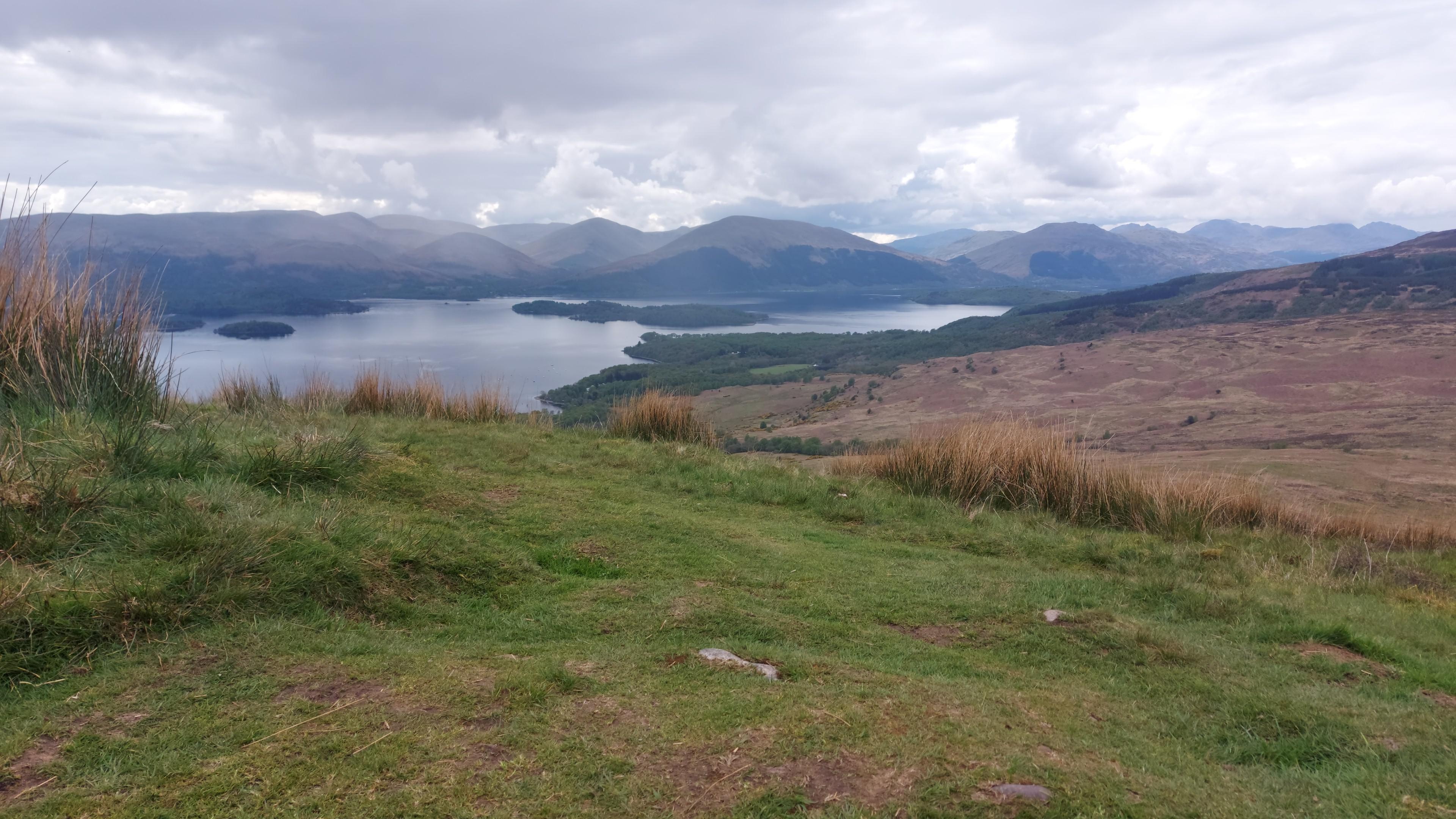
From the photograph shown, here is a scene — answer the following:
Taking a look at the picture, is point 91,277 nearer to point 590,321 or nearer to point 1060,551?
point 1060,551

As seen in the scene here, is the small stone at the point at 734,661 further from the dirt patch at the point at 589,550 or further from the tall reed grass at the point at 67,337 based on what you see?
the tall reed grass at the point at 67,337

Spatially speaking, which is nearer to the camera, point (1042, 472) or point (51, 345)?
point (51, 345)

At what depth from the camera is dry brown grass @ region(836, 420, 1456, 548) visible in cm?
771

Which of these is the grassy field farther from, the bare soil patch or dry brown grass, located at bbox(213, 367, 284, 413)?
dry brown grass, located at bbox(213, 367, 284, 413)

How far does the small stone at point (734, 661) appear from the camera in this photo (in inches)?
126

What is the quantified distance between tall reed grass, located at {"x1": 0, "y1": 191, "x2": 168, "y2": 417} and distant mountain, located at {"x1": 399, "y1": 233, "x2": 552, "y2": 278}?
14869cm

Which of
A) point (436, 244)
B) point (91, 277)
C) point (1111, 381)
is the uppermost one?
point (436, 244)

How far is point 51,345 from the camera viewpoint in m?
5.24

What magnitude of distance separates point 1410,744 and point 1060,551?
11.1 ft

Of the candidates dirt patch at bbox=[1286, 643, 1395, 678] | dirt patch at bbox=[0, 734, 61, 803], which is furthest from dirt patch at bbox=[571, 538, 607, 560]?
dirt patch at bbox=[1286, 643, 1395, 678]

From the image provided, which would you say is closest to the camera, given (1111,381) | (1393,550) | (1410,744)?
(1410,744)

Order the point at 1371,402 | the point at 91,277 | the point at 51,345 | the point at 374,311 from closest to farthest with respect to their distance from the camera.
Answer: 1. the point at 51,345
2. the point at 91,277
3. the point at 1371,402
4. the point at 374,311

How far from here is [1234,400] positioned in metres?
27.7

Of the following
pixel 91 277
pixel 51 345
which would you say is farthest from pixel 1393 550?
pixel 91 277
